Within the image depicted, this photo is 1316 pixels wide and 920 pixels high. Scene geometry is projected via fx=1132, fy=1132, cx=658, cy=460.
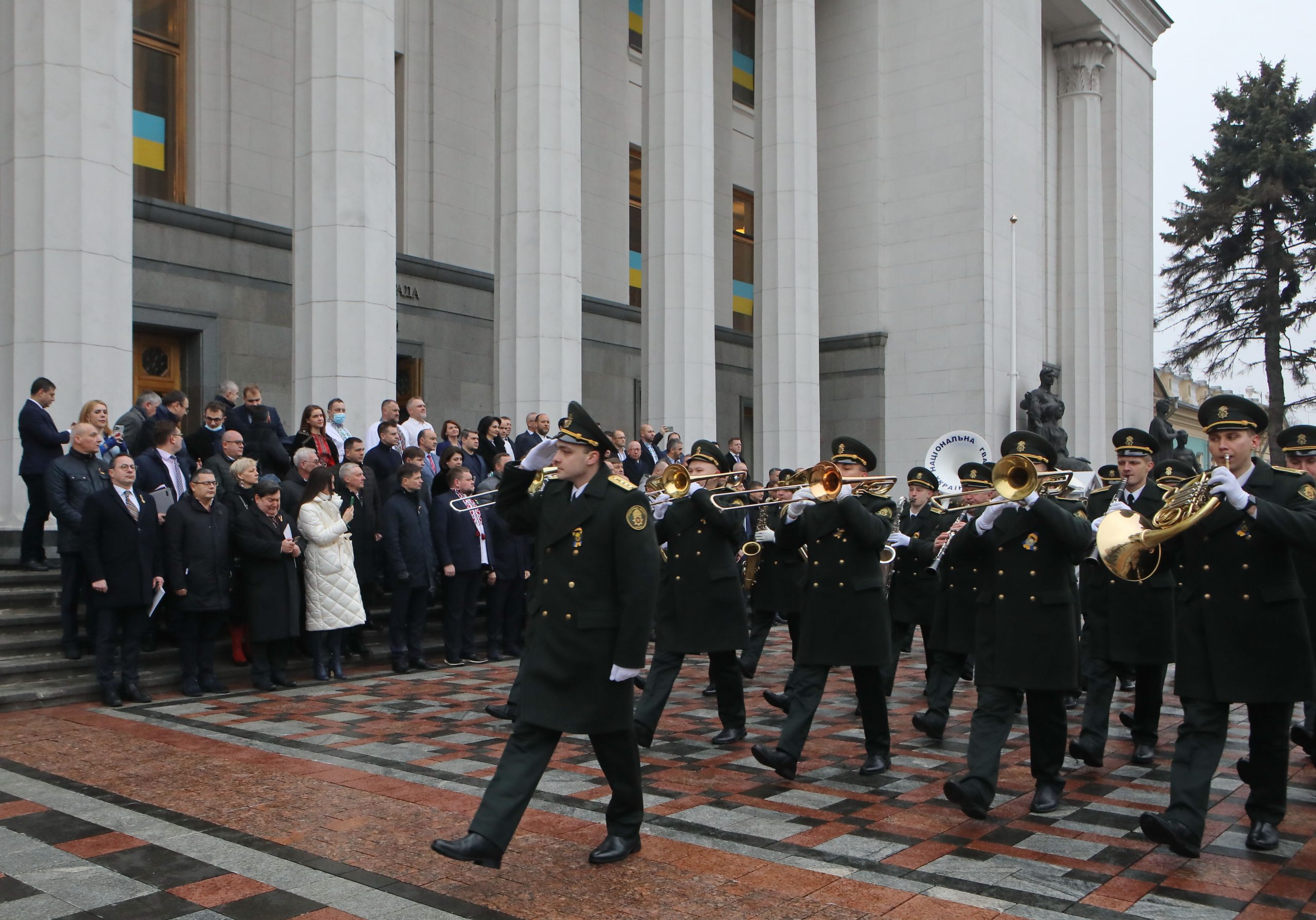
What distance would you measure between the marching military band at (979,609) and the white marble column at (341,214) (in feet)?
22.0

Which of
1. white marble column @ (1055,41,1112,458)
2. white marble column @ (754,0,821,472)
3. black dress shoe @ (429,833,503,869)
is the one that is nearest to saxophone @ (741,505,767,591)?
black dress shoe @ (429,833,503,869)

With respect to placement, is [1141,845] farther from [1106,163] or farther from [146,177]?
[1106,163]

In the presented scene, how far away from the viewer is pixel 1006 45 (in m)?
25.1

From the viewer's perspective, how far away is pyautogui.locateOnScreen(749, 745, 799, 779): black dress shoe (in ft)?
20.0

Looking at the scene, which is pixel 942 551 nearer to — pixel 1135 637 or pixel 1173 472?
pixel 1135 637

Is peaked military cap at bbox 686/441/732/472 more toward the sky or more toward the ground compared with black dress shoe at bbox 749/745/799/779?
more toward the sky

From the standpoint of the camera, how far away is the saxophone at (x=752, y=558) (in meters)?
8.39

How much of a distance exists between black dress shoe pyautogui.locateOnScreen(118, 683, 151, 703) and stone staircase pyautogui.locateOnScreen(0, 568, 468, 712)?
11.3 inches

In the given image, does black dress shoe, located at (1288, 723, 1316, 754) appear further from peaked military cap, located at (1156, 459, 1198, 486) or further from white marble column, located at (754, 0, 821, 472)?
white marble column, located at (754, 0, 821, 472)

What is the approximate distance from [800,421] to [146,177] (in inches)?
471

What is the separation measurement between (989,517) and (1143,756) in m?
2.14

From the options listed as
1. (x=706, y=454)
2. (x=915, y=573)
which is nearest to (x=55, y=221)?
(x=706, y=454)

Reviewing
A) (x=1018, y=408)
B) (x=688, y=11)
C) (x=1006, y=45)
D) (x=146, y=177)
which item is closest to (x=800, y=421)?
(x=1018, y=408)

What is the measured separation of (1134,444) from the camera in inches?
295
